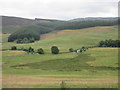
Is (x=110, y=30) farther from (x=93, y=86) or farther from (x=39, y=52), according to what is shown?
(x=93, y=86)

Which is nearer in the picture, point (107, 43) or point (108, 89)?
point (108, 89)

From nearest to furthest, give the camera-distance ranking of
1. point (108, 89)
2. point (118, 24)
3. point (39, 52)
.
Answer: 1. point (108, 89)
2. point (39, 52)
3. point (118, 24)

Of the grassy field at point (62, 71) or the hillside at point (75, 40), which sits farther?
the hillside at point (75, 40)

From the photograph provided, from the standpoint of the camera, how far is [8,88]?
904 inches

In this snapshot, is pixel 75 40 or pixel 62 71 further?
pixel 75 40

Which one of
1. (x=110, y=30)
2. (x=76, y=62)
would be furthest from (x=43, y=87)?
(x=110, y=30)

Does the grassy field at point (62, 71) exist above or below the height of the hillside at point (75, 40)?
below

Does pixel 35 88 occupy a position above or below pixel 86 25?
below

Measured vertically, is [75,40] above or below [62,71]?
above

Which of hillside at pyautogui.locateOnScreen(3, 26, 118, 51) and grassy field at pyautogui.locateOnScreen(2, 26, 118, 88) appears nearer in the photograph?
grassy field at pyautogui.locateOnScreen(2, 26, 118, 88)

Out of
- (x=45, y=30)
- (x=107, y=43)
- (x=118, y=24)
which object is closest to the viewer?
(x=107, y=43)

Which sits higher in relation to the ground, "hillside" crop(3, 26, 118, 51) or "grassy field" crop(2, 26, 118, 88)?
"hillside" crop(3, 26, 118, 51)

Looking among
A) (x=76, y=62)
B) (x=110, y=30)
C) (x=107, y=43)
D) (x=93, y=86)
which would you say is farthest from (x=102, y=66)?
(x=110, y=30)

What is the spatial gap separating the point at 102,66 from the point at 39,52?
34908 mm
